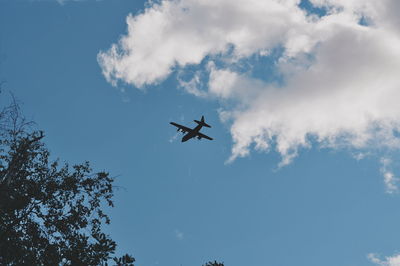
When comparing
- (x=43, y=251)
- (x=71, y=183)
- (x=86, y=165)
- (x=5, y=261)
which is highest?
(x=86, y=165)

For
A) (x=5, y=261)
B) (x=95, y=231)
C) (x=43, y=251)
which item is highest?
(x=95, y=231)

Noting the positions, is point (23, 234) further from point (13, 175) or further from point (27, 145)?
point (27, 145)

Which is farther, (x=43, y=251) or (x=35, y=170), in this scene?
(x=35, y=170)

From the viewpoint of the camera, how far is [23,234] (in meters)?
18.9

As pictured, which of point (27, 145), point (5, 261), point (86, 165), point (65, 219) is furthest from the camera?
point (86, 165)

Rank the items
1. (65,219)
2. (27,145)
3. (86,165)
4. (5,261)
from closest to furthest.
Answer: (5,261)
(27,145)
(65,219)
(86,165)

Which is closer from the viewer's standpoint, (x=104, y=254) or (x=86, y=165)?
(x=104, y=254)

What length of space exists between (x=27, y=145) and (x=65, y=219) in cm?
513

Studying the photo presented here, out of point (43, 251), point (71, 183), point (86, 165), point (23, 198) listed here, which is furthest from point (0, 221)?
point (86, 165)

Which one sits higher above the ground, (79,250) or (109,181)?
(109,181)

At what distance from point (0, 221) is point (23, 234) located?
1.71 m

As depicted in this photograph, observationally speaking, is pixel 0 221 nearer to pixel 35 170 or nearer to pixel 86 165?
pixel 35 170

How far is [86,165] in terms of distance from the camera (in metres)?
21.2

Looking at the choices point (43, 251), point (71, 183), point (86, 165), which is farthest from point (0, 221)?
point (86, 165)
